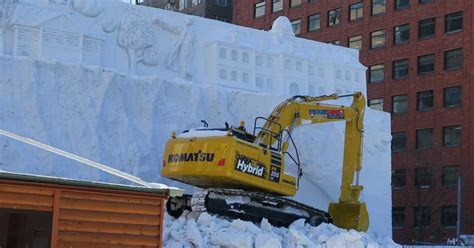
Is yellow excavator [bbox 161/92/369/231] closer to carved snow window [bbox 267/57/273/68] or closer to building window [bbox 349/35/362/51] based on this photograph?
carved snow window [bbox 267/57/273/68]

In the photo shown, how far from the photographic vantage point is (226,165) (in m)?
20.6

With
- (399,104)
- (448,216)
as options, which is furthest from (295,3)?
(448,216)

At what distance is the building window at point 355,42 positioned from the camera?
58.8 m

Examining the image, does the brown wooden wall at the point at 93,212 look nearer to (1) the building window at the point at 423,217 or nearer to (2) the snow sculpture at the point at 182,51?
(2) the snow sculpture at the point at 182,51

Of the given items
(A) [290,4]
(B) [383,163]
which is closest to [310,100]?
(B) [383,163]

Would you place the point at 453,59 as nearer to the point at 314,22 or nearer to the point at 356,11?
the point at 356,11

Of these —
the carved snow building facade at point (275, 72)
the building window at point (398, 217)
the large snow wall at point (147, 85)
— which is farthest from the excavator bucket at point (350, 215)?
the building window at point (398, 217)

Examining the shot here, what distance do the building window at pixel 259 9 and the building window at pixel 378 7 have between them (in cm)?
1058

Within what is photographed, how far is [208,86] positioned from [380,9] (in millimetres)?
33364

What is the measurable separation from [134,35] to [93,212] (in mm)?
14835

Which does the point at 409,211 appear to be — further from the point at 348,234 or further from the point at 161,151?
the point at 348,234

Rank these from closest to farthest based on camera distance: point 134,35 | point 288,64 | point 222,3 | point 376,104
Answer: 1. point 134,35
2. point 288,64
3. point 376,104
4. point 222,3

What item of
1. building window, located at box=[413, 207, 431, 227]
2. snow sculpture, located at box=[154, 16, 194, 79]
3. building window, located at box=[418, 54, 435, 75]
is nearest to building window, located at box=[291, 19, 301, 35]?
building window, located at box=[418, 54, 435, 75]

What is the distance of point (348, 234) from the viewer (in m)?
20.0
